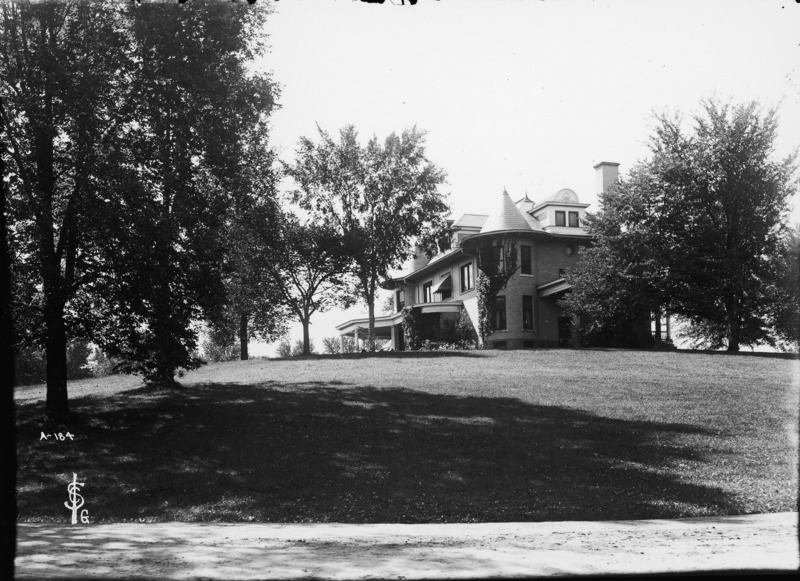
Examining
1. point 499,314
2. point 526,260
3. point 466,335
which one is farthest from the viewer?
point 466,335

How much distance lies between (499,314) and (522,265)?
323cm

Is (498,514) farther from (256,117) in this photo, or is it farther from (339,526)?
(256,117)

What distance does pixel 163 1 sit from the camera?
17.1 m

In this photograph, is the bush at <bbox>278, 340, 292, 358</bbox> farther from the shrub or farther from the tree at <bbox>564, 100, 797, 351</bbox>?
the tree at <bbox>564, 100, 797, 351</bbox>

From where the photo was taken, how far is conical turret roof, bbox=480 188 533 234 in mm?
42000

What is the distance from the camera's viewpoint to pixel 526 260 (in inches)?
1695

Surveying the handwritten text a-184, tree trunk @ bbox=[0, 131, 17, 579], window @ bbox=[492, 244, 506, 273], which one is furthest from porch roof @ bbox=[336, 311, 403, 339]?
tree trunk @ bbox=[0, 131, 17, 579]

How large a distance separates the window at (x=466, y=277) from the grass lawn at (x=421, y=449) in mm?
18880

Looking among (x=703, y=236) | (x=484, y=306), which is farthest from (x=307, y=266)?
(x=703, y=236)

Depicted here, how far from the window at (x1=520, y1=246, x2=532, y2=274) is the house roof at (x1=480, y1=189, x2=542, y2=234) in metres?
1.32

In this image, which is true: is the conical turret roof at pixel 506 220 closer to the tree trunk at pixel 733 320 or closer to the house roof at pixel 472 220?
the house roof at pixel 472 220

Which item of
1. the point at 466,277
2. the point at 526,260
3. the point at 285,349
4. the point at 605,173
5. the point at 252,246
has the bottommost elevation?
the point at 285,349

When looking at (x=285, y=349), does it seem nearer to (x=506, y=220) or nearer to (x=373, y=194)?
(x=506, y=220)

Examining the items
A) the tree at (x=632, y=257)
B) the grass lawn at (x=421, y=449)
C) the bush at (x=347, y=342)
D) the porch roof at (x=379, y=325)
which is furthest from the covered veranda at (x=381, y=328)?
the grass lawn at (x=421, y=449)
